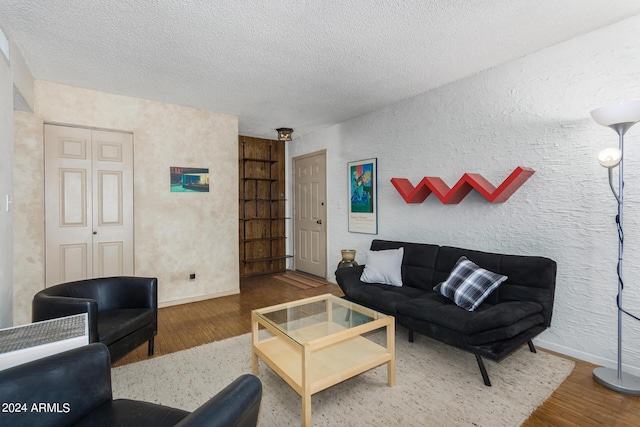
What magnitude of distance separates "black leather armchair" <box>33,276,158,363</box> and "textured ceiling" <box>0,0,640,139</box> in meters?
1.90

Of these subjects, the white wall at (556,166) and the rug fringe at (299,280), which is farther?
the rug fringe at (299,280)

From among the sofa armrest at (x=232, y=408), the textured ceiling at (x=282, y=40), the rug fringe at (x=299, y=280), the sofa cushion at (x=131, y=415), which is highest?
the textured ceiling at (x=282, y=40)

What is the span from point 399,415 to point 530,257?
1653 millimetres

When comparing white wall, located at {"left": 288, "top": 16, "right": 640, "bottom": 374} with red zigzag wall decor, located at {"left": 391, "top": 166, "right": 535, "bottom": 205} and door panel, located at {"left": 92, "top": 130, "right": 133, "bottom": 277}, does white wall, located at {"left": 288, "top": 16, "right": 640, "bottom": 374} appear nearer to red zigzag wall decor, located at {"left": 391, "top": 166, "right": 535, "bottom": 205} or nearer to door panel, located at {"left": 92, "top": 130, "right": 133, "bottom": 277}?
red zigzag wall decor, located at {"left": 391, "top": 166, "right": 535, "bottom": 205}

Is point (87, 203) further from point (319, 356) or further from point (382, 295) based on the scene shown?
point (382, 295)

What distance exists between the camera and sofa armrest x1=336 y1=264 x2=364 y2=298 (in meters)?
3.18

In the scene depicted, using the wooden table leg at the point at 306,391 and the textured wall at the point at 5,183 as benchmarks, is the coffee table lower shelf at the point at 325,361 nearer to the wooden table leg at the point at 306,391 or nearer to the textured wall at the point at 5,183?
the wooden table leg at the point at 306,391

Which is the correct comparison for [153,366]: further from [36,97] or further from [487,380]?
[36,97]

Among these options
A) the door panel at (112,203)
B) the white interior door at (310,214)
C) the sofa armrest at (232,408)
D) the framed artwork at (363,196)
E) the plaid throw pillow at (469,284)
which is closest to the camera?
the sofa armrest at (232,408)

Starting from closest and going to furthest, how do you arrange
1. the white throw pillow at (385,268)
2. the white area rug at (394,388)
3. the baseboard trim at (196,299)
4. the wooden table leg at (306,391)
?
the wooden table leg at (306,391) < the white area rug at (394,388) < the white throw pillow at (385,268) < the baseboard trim at (196,299)

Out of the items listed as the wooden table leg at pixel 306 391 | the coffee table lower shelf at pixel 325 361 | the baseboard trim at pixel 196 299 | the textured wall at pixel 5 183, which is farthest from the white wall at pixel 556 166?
the textured wall at pixel 5 183

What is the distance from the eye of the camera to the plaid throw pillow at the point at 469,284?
8.04 ft

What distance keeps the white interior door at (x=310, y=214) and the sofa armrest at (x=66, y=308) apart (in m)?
3.54

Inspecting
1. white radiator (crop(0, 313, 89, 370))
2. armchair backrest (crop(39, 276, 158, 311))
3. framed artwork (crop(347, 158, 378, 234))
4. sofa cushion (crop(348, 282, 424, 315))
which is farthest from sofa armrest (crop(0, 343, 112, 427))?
framed artwork (crop(347, 158, 378, 234))
